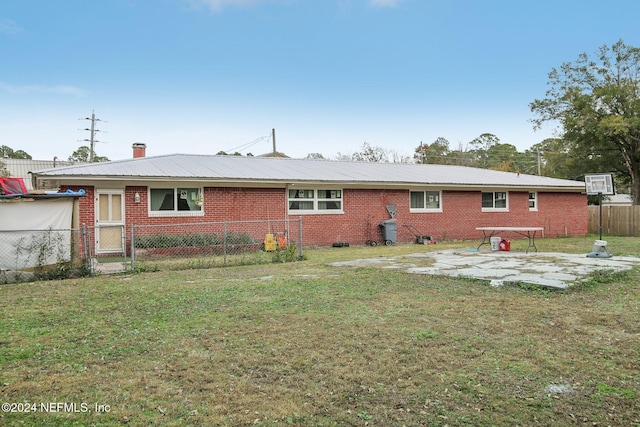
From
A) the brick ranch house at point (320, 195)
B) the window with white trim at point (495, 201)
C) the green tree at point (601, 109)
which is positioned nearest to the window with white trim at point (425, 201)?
the brick ranch house at point (320, 195)

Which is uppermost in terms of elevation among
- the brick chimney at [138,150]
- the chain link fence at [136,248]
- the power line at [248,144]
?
the power line at [248,144]

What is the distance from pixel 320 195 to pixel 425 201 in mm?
4734

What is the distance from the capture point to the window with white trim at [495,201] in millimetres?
19078

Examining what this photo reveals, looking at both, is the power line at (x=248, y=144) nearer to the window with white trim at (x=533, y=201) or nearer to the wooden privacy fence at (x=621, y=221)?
the window with white trim at (x=533, y=201)

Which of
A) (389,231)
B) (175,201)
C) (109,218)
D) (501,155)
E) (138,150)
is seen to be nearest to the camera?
(109,218)

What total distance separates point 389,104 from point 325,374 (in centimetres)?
2427

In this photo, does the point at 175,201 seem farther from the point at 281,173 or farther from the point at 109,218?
the point at 281,173

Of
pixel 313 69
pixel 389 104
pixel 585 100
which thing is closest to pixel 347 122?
pixel 389 104

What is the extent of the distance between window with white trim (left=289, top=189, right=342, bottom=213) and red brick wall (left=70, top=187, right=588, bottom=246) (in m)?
0.26

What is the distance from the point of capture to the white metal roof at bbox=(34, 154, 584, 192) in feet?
42.7

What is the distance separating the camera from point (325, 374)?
3477 millimetres

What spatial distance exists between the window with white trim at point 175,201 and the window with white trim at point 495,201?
1230 cm

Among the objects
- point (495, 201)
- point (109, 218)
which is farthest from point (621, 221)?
point (109, 218)

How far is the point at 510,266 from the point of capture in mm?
9031
